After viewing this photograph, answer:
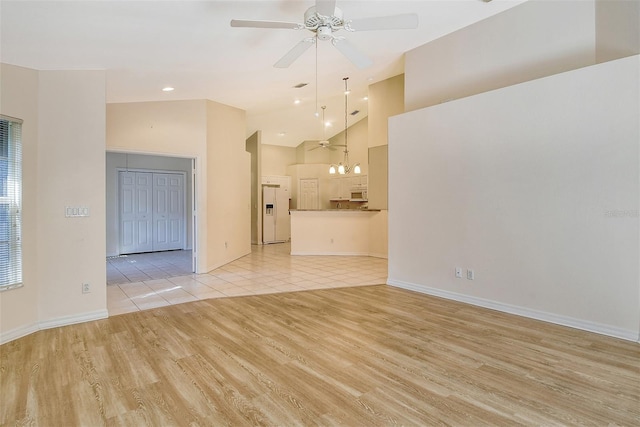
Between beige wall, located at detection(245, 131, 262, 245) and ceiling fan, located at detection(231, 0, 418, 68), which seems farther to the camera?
beige wall, located at detection(245, 131, 262, 245)

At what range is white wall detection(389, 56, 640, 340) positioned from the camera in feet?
10.1

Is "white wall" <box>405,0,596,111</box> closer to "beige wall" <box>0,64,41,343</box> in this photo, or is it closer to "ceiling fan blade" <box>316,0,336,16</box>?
"ceiling fan blade" <box>316,0,336,16</box>

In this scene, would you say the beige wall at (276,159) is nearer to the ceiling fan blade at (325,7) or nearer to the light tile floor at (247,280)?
the light tile floor at (247,280)

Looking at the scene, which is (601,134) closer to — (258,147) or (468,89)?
(468,89)

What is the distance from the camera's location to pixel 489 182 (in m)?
4.01

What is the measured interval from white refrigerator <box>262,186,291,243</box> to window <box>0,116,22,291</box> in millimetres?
7014

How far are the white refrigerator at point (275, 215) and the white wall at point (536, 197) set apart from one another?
6.05m

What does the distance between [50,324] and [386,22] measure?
4.47 metres

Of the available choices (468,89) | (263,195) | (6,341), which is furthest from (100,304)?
(263,195)

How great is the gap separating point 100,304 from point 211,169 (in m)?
3.12

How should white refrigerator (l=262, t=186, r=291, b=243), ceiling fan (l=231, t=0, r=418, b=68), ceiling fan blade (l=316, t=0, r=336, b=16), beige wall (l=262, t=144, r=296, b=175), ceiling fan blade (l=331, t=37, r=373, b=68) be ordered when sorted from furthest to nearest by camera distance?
beige wall (l=262, t=144, r=296, b=175) → white refrigerator (l=262, t=186, r=291, b=243) → ceiling fan blade (l=331, t=37, r=373, b=68) → ceiling fan (l=231, t=0, r=418, b=68) → ceiling fan blade (l=316, t=0, r=336, b=16)

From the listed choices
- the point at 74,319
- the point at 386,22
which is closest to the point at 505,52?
the point at 386,22

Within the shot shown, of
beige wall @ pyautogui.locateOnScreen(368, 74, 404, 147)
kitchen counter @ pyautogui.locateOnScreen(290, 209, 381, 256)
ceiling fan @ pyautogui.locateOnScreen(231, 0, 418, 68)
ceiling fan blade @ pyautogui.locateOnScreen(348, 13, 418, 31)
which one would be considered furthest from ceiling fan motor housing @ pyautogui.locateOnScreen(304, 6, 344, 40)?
kitchen counter @ pyautogui.locateOnScreen(290, 209, 381, 256)

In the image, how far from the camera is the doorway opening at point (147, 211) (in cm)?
812
